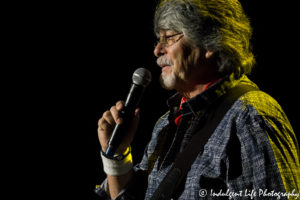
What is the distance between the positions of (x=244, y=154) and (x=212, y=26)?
68 centimetres

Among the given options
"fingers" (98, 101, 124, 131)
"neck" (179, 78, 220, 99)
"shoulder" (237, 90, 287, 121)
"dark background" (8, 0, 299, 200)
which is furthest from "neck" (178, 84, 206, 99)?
"dark background" (8, 0, 299, 200)

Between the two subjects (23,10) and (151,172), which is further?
(23,10)

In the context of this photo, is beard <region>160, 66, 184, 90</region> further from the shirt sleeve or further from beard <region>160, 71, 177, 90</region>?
the shirt sleeve

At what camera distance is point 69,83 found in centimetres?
222

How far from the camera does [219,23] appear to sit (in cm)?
130

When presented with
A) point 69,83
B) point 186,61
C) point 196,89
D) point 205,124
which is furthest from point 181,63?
point 69,83

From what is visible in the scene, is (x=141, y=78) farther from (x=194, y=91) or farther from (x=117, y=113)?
(x=194, y=91)

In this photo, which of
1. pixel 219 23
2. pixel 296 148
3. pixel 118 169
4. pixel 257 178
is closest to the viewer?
pixel 257 178

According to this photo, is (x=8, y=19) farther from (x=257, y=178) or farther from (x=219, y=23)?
(x=257, y=178)

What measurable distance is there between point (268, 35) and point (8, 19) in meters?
2.04

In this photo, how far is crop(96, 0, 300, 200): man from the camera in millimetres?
944

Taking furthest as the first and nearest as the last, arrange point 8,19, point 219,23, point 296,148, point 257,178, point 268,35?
1. point 8,19
2. point 268,35
3. point 219,23
4. point 296,148
5. point 257,178

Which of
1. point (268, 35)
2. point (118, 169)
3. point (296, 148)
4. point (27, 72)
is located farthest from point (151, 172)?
point (27, 72)

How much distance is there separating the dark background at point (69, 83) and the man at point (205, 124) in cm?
74
